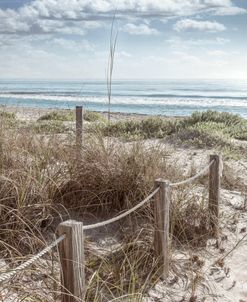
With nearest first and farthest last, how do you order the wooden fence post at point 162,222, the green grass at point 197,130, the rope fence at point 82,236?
the rope fence at point 82,236, the wooden fence post at point 162,222, the green grass at point 197,130

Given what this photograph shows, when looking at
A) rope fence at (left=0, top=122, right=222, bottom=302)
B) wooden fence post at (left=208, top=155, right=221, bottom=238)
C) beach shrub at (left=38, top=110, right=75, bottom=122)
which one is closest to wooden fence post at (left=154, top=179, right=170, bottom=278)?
rope fence at (left=0, top=122, right=222, bottom=302)

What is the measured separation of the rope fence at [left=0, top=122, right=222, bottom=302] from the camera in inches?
100

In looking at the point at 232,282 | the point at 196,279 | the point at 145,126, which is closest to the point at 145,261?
the point at 196,279

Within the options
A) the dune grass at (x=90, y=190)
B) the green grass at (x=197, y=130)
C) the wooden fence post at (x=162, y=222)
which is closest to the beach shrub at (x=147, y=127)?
the green grass at (x=197, y=130)

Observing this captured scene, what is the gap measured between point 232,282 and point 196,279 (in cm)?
46

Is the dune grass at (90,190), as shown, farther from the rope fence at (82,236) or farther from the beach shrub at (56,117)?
the beach shrub at (56,117)

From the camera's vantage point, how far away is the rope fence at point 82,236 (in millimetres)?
2545

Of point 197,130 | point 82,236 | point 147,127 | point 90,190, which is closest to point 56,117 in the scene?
point 147,127

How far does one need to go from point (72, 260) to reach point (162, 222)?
1698 millimetres

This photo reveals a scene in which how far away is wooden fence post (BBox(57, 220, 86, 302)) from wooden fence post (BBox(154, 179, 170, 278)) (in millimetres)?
1501

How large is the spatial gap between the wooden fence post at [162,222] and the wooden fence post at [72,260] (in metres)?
1.50

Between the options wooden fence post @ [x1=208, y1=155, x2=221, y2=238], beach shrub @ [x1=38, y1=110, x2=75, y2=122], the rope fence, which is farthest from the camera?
beach shrub @ [x1=38, y1=110, x2=75, y2=122]

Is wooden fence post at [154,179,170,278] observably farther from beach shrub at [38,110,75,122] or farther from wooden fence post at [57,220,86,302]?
beach shrub at [38,110,75,122]

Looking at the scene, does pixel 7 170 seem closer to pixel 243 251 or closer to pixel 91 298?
pixel 91 298
